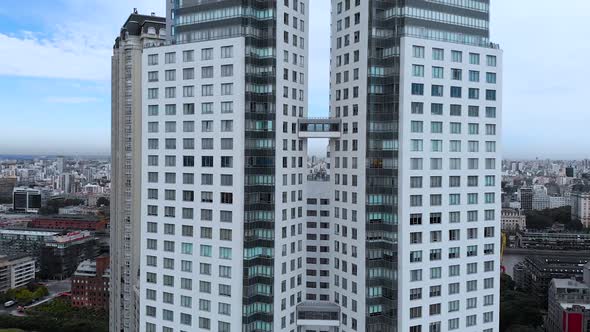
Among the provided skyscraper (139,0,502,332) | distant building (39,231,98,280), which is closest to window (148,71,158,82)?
skyscraper (139,0,502,332)

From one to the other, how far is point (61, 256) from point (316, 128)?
10767cm

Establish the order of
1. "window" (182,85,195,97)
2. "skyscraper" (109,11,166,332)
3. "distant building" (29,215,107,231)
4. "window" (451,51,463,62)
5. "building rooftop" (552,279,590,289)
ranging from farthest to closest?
"distant building" (29,215,107,231)
"building rooftop" (552,279,590,289)
"skyscraper" (109,11,166,332)
"window" (182,85,195,97)
"window" (451,51,463,62)

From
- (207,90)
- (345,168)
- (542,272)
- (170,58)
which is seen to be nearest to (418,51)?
(345,168)

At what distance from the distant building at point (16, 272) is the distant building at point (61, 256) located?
4949 millimetres

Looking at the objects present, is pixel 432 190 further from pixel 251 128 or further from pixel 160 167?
pixel 160 167

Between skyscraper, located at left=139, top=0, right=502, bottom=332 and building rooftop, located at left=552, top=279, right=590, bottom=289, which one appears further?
building rooftop, located at left=552, top=279, right=590, bottom=289

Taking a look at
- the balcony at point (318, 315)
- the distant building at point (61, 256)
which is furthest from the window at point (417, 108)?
the distant building at point (61, 256)

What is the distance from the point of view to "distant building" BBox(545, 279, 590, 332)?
76.2 meters

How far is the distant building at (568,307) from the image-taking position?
3000 inches

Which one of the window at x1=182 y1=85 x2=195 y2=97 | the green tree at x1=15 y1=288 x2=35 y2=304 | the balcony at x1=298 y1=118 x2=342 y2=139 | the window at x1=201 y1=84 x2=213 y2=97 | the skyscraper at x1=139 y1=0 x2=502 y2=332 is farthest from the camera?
the green tree at x1=15 y1=288 x2=35 y2=304

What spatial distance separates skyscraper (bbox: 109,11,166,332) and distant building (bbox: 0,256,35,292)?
188 ft

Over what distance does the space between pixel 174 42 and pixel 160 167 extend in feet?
41.5

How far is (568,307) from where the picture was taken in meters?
77.8

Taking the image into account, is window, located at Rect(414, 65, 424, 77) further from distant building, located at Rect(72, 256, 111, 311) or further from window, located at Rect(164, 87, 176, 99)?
distant building, located at Rect(72, 256, 111, 311)
